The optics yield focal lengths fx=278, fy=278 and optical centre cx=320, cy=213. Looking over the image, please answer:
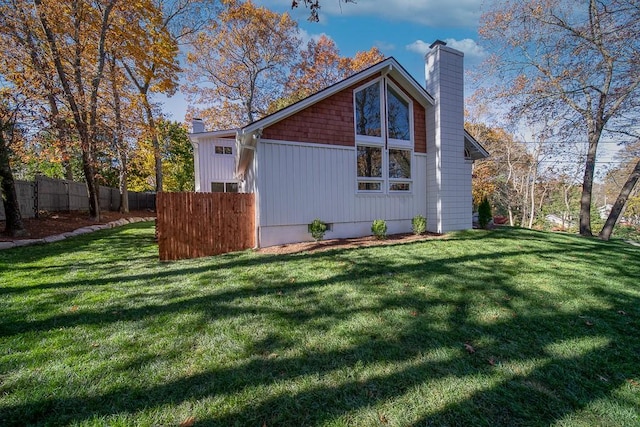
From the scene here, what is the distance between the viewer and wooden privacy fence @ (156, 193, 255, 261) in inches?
248

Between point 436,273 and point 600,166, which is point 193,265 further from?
point 600,166

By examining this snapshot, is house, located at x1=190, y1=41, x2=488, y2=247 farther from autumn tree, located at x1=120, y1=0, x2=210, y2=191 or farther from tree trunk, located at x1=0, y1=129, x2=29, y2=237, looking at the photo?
autumn tree, located at x1=120, y1=0, x2=210, y2=191

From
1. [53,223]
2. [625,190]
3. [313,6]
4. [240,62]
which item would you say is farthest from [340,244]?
[240,62]

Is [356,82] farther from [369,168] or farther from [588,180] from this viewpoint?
[588,180]

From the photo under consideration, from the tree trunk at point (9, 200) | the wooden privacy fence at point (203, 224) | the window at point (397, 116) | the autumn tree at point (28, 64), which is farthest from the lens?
the window at point (397, 116)

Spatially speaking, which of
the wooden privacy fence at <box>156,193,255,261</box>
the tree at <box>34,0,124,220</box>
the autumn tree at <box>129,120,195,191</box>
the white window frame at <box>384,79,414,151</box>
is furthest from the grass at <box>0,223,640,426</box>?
the autumn tree at <box>129,120,195,191</box>

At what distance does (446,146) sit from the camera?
9.11 metres

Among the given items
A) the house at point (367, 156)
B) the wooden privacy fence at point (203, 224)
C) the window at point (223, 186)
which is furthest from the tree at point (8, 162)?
the window at point (223, 186)

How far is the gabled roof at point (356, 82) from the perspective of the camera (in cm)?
721

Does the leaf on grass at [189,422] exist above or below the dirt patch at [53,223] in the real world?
below

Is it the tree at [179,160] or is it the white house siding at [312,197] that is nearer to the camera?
the white house siding at [312,197]

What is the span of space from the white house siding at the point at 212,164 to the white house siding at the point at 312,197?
8.11 metres

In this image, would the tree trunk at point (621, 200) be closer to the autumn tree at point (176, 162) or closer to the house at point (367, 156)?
the house at point (367, 156)

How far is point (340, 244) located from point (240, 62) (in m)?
18.3
